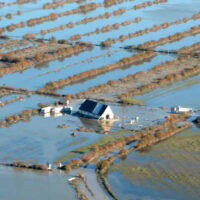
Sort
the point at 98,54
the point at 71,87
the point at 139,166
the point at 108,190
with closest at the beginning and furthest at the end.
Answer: the point at 108,190, the point at 139,166, the point at 71,87, the point at 98,54

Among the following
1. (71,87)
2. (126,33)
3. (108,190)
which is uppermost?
(126,33)

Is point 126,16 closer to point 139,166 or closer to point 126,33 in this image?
point 126,33

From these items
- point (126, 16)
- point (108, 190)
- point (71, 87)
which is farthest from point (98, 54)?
point (108, 190)

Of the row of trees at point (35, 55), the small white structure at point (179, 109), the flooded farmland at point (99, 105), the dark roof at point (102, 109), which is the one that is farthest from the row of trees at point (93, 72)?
the small white structure at point (179, 109)

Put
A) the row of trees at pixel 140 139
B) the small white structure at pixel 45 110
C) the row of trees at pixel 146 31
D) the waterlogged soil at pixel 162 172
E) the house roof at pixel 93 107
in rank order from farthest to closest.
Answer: the row of trees at pixel 146 31 → the small white structure at pixel 45 110 → the house roof at pixel 93 107 → the row of trees at pixel 140 139 → the waterlogged soil at pixel 162 172

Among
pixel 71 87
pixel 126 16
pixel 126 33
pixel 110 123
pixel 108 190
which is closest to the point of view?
pixel 108 190

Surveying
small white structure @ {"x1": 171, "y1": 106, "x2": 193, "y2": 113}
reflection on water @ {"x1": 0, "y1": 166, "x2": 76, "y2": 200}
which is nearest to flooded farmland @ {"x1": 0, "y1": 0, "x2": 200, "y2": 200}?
reflection on water @ {"x1": 0, "y1": 166, "x2": 76, "y2": 200}

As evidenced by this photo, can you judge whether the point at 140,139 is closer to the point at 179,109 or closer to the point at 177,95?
the point at 179,109

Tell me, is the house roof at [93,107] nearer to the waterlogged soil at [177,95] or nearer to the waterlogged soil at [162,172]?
the waterlogged soil at [177,95]
